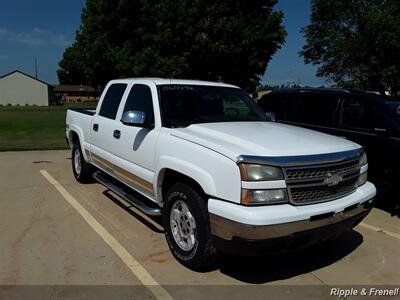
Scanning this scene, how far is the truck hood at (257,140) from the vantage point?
13.6ft

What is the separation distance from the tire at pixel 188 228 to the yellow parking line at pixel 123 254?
16.1 inches

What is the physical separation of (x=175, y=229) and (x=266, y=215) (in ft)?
4.18

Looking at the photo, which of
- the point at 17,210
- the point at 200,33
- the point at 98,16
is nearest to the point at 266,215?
the point at 17,210

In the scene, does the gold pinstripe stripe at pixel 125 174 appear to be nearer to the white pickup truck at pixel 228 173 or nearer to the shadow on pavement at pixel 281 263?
the white pickup truck at pixel 228 173

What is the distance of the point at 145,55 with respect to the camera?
2530cm

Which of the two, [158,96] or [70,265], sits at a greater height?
[158,96]

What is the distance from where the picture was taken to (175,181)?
16.2 feet

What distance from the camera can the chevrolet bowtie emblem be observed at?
14.0 feet

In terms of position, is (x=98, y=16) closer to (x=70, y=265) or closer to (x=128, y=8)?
(x=128, y=8)

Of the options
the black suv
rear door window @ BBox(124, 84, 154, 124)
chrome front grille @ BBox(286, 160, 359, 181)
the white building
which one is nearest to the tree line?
the black suv

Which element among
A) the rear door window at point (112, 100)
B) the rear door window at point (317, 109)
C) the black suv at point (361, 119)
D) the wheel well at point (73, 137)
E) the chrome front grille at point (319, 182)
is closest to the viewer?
the chrome front grille at point (319, 182)

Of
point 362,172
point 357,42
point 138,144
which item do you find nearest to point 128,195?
point 138,144

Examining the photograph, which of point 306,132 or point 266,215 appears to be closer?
point 266,215

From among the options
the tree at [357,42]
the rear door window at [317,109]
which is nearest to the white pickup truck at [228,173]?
the rear door window at [317,109]
